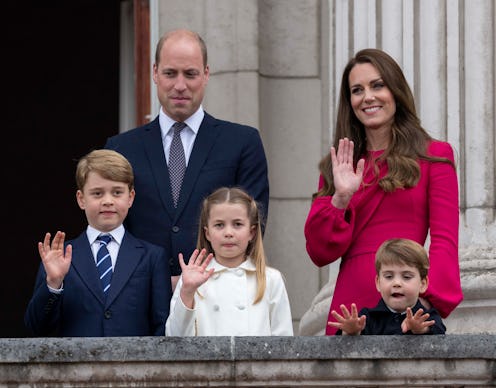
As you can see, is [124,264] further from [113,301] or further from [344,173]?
[344,173]

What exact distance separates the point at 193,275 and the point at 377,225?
800 millimetres

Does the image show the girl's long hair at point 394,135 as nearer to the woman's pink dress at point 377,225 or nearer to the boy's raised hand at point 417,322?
the woman's pink dress at point 377,225

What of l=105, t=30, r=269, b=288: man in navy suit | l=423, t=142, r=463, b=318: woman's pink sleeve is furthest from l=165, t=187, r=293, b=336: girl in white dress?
l=423, t=142, r=463, b=318: woman's pink sleeve

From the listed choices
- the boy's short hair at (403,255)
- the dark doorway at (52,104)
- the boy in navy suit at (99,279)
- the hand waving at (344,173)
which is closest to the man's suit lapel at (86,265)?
the boy in navy suit at (99,279)

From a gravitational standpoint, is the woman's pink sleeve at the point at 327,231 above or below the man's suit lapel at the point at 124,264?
above

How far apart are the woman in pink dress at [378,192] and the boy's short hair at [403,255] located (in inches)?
4.7

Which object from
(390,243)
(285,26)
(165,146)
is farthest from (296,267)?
(390,243)

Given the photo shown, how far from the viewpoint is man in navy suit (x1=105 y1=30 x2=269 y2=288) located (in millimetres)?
7062

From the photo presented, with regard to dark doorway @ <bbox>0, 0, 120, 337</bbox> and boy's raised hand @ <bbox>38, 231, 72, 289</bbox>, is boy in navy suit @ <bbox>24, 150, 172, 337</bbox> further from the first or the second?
dark doorway @ <bbox>0, 0, 120, 337</bbox>

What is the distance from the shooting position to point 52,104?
1498 cm

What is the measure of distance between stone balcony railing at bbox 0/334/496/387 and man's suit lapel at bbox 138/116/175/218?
4.36ft

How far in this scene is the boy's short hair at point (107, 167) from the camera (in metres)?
6.84

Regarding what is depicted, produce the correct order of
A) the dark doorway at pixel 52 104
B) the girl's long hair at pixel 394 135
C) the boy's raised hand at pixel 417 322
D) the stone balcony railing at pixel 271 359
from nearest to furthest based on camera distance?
the stone balcony railing at pixel 271 359, the boy's raised hand at pixel 417 322, the girl's long hair at pixel 394 135, the dark doorway at pixel 52 104

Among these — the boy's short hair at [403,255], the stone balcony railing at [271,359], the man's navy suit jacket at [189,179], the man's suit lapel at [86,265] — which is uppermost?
the man's navy suit jacket at [189,179]
